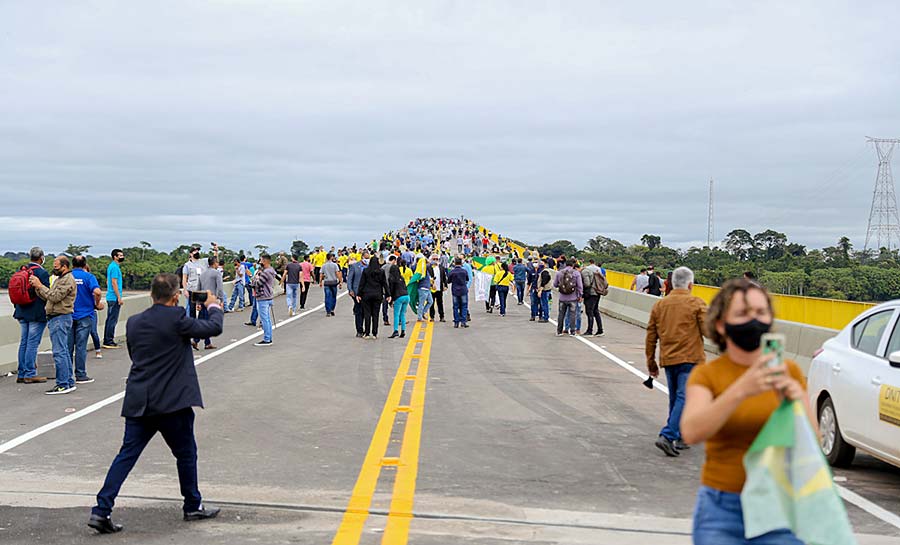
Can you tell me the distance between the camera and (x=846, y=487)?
880 centimetres

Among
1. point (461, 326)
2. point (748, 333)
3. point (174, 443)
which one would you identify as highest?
point (748, 333)

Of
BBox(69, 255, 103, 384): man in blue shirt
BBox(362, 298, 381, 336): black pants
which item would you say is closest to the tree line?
BBox(362, 298, 381, 336): black pants

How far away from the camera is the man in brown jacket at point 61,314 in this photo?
14.1 metres

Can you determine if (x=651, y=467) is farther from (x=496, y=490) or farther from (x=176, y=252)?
(x=176, y=252)

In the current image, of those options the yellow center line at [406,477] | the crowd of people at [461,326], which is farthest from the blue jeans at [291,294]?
A: the yellow center line at [406,477]

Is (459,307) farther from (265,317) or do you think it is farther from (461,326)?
(265,317)

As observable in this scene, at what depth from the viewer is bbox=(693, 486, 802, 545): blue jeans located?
3938 millimetres

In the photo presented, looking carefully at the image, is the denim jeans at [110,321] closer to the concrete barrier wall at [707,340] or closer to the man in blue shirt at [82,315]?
the man in blue shirt at [82,315]

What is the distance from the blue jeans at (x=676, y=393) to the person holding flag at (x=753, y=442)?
19.4ft

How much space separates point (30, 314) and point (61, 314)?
31.3 inches

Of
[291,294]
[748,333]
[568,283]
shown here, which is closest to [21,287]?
[568,283]

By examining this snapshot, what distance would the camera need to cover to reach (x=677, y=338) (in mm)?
9875

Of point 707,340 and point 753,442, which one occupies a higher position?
point 753,442

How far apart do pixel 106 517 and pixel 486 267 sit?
2539 cm
